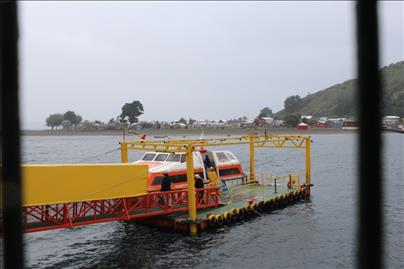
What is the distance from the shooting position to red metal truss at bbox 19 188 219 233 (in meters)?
14.7

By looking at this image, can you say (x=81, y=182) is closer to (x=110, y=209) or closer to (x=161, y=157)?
(x=110, y=209)

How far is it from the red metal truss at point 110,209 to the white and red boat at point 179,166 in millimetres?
866

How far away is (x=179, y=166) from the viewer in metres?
20.3

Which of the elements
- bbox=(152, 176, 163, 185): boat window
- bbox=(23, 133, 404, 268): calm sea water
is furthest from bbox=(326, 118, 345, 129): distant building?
bbox=(152, 176, 163, 185): boat window

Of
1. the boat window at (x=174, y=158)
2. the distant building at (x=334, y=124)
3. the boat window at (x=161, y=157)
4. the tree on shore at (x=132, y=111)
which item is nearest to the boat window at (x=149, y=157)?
the boat window at (x=161, y=157)

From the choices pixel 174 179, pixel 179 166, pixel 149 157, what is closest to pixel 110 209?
pixel 174 179

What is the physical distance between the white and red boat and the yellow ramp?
2.79m

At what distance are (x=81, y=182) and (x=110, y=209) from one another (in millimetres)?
2121

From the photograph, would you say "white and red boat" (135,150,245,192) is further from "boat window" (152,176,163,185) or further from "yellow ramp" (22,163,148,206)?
"yellow ramp" (22,163,148,206)

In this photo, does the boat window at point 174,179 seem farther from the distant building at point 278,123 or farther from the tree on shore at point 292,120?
the distant building at point 278,123

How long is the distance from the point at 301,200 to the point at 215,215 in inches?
394

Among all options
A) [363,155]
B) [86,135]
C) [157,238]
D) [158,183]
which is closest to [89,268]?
[157,238]

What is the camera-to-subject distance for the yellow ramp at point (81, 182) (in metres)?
13.7

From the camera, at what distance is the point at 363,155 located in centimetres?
177
